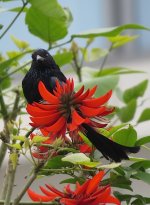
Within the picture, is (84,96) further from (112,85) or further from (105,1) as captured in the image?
(105,1)

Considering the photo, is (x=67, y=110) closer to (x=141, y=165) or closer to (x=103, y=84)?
(x=141, y=165)

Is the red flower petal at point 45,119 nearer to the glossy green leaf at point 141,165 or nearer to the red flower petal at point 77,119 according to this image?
the red flower petal at point 77,119

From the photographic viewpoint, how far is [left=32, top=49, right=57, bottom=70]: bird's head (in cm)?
121

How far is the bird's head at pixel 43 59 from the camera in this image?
1208mm

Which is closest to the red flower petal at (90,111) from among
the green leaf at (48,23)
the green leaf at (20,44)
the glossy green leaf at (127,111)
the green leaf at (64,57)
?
the green leaf at (48,23)

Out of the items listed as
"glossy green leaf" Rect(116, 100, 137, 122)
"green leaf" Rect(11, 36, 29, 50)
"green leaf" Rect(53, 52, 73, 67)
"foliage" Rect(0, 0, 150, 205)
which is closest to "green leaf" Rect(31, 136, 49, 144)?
"foliage" Rect(0, 0, 150, 205)

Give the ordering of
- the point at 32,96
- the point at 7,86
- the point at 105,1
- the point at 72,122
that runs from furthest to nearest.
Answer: the point at 105,1 → the point at 7,86 → the point at 32,96 → the point at 72,122

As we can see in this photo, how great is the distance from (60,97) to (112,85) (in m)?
0.40

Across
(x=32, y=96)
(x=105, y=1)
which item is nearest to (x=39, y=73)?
(x=32, y=96)

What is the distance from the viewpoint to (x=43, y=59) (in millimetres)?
1217

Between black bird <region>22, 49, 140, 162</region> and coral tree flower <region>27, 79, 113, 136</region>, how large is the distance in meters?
0.04

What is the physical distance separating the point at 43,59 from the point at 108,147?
383 millimetres

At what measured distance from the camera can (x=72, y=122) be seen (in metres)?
0.81

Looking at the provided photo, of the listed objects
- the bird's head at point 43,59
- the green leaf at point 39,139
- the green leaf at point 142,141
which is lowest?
the green leaf at point 142,141
